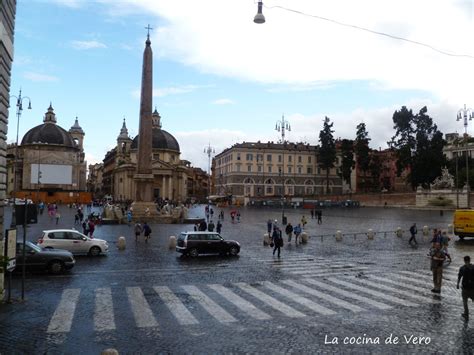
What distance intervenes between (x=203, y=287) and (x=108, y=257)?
7.98 meters

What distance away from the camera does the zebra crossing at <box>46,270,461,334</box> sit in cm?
1034

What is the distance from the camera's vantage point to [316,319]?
10273 millimetres

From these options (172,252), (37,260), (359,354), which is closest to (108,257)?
(172,252)

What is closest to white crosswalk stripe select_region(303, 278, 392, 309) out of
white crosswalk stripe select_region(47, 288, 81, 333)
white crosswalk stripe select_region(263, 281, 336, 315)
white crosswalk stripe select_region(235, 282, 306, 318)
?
white crosswalk stripe select_region(263, 281, 336, 315)

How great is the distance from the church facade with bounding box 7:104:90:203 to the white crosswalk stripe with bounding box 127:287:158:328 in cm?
9363

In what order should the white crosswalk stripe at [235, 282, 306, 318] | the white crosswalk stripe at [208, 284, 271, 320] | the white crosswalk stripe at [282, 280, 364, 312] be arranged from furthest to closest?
the white crosswalk stripe at [282, 280, 364, 312], the white crosswalk stripe at [235, 282, 306, 318], the white crosswalk stripe at [208, 284, 271, 320]

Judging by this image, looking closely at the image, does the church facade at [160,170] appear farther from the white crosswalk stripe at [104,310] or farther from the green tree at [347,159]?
the white crosswalk stripe at [104,310]

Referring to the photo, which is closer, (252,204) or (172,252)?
(172,252)

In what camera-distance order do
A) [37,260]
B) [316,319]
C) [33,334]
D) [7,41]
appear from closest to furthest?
[33,334] → [316,319] → [7,41] → [37,260]

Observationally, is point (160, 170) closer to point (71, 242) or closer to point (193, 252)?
point (71, 242)

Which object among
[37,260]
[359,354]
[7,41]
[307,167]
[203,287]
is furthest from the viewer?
[307,167]

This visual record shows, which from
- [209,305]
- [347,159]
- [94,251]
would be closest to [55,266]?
[94,251]

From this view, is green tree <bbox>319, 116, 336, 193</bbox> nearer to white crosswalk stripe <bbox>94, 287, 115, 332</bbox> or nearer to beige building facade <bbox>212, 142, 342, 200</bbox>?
beige building facade <bbox>212, 142, 342, 200</bbox>

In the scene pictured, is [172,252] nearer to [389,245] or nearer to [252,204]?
[389,245]
